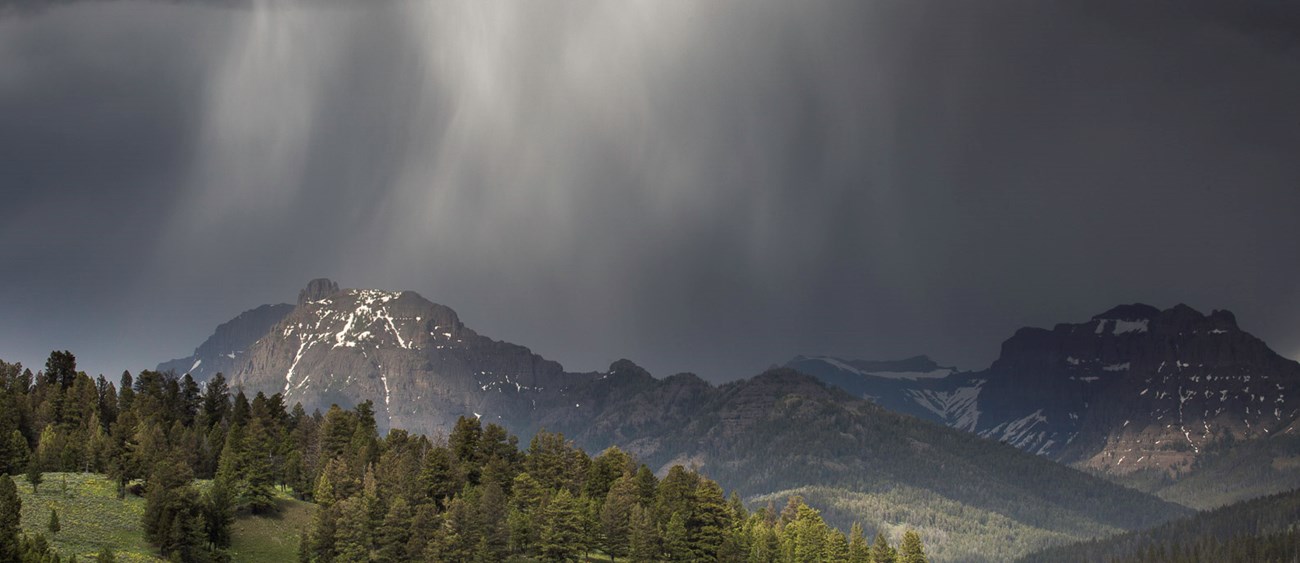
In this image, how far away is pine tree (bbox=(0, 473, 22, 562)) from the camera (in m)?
132

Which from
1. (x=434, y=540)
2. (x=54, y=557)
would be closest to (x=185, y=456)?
(x=434, y=540)

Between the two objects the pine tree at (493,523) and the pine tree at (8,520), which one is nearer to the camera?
the pine tree at (8,520)

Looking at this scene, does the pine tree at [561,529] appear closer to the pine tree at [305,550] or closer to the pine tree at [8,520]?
the pine tree at [305,550]

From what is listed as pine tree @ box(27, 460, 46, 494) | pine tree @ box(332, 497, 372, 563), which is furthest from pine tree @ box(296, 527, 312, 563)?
pine tree @ box(27, 460, 46, 494)

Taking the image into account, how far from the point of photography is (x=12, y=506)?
14112cm

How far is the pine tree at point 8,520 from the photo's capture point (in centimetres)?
13169

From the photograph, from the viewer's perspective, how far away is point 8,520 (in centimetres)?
13788

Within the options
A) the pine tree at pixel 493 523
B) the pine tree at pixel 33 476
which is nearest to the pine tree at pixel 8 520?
the pine tree at pixel 33 476

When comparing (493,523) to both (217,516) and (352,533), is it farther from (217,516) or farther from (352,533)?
(217,516)

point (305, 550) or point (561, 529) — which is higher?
point (561, 529)

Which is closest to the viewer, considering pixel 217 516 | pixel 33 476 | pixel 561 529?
pixel 33 476

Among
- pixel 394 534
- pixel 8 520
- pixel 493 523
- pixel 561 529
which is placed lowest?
pixel 8 520

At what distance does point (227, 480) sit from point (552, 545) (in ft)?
161

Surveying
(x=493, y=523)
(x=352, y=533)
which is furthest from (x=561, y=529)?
(x=352, y=533)
